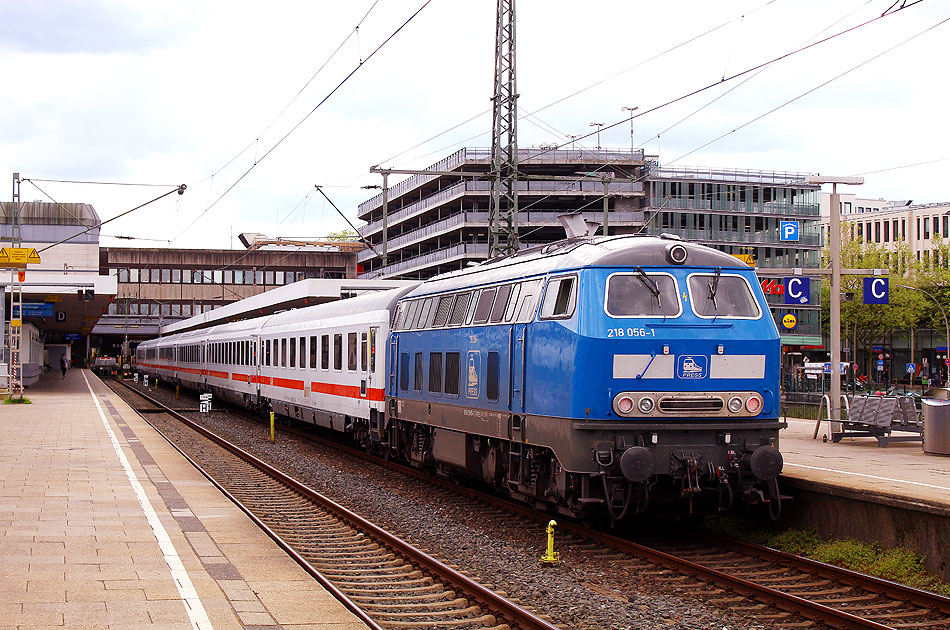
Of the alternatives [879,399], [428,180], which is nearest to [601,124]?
[428,180]

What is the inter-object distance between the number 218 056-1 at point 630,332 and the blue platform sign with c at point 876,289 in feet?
44.4

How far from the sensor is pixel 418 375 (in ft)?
59.4

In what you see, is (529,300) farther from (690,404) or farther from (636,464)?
(636,464)

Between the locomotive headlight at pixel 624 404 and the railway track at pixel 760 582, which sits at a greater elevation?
the locomotive headlight at pixel 624 404

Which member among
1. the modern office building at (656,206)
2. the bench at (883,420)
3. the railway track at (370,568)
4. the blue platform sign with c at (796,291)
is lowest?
the railway track at (370,568)

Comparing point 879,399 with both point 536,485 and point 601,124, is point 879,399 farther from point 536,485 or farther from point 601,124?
point 601,124

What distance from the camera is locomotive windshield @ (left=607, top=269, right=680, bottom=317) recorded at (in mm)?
12438

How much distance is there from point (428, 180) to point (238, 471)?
235 ft

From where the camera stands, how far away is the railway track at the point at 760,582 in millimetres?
9297

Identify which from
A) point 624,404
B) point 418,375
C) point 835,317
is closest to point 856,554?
point 624,404

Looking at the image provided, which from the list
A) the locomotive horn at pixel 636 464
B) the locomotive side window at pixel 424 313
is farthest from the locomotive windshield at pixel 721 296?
the locomotive side window at pixel 424 313

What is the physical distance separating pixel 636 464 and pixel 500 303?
12.2ft

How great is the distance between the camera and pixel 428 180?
91.1 meters

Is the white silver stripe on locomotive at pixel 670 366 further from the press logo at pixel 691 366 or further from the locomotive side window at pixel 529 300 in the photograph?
the locomotive side window at pixel 529 300
